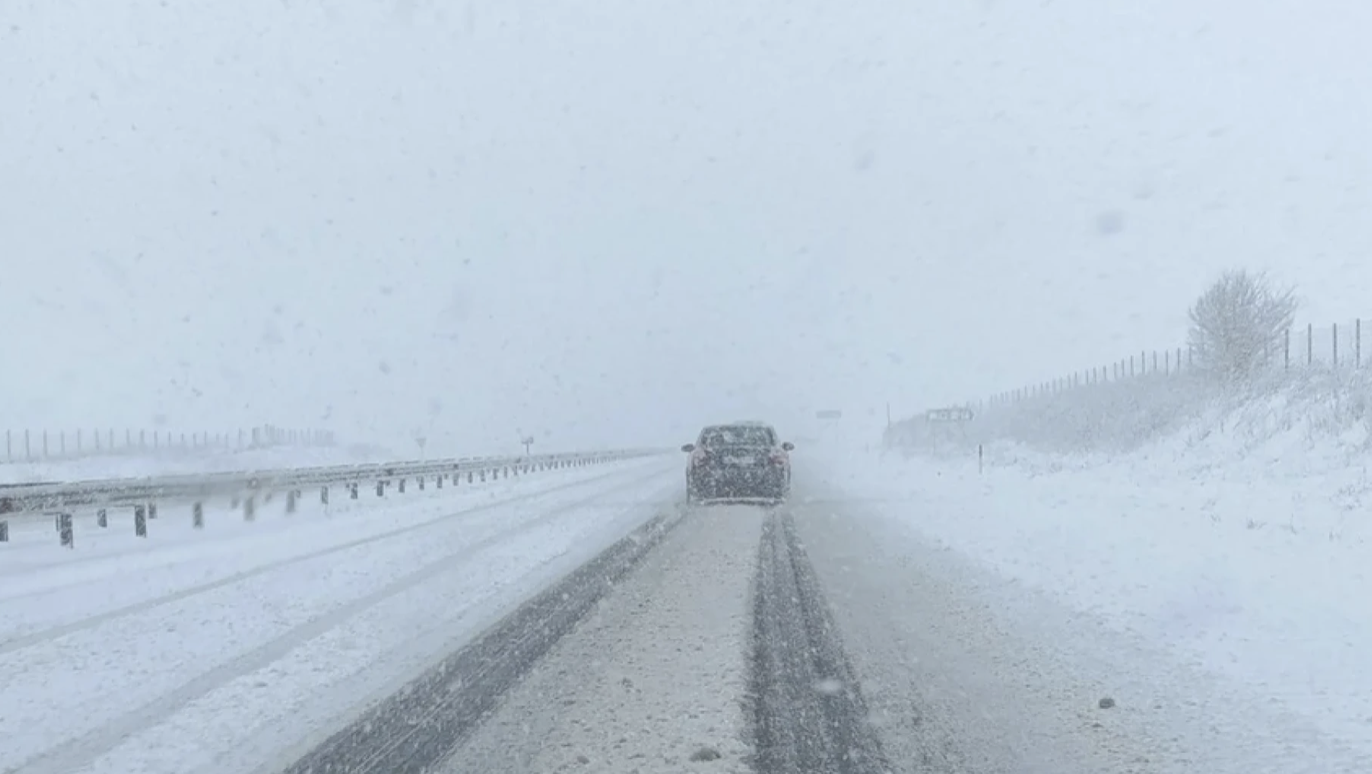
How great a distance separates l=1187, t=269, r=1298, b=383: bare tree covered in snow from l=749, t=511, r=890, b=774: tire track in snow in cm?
3542

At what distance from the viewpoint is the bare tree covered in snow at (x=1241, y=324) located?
4181 centimetres

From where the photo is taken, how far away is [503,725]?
6379mm

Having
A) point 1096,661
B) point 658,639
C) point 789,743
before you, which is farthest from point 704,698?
point 1096,661

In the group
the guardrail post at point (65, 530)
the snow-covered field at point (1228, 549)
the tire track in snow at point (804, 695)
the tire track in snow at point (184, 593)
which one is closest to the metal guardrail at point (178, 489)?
the guardrail post at point (65, 530)

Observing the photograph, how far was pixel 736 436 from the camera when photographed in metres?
25.9

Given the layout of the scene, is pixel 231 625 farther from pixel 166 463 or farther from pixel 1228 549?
pixel 166 463

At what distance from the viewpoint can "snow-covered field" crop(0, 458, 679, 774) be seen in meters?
6.36

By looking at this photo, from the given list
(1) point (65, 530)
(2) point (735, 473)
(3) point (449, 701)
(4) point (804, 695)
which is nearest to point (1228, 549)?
(4) point (804, 695)

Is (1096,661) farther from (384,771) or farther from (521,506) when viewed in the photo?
(521,506)

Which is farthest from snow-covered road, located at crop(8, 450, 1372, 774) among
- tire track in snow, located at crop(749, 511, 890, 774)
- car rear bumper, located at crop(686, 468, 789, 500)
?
car rear bumper, located at crop(686, 468, 789, 500)

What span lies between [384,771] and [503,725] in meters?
0.90

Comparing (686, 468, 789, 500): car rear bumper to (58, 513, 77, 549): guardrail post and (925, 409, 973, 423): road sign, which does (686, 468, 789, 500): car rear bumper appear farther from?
(925, 409, 973, 423): road sign

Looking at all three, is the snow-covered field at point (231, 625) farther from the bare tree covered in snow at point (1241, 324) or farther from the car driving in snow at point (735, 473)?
the bare tree covered in snow at point (1241, 324)

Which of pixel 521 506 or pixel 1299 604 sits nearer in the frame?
pixel 1299 604
